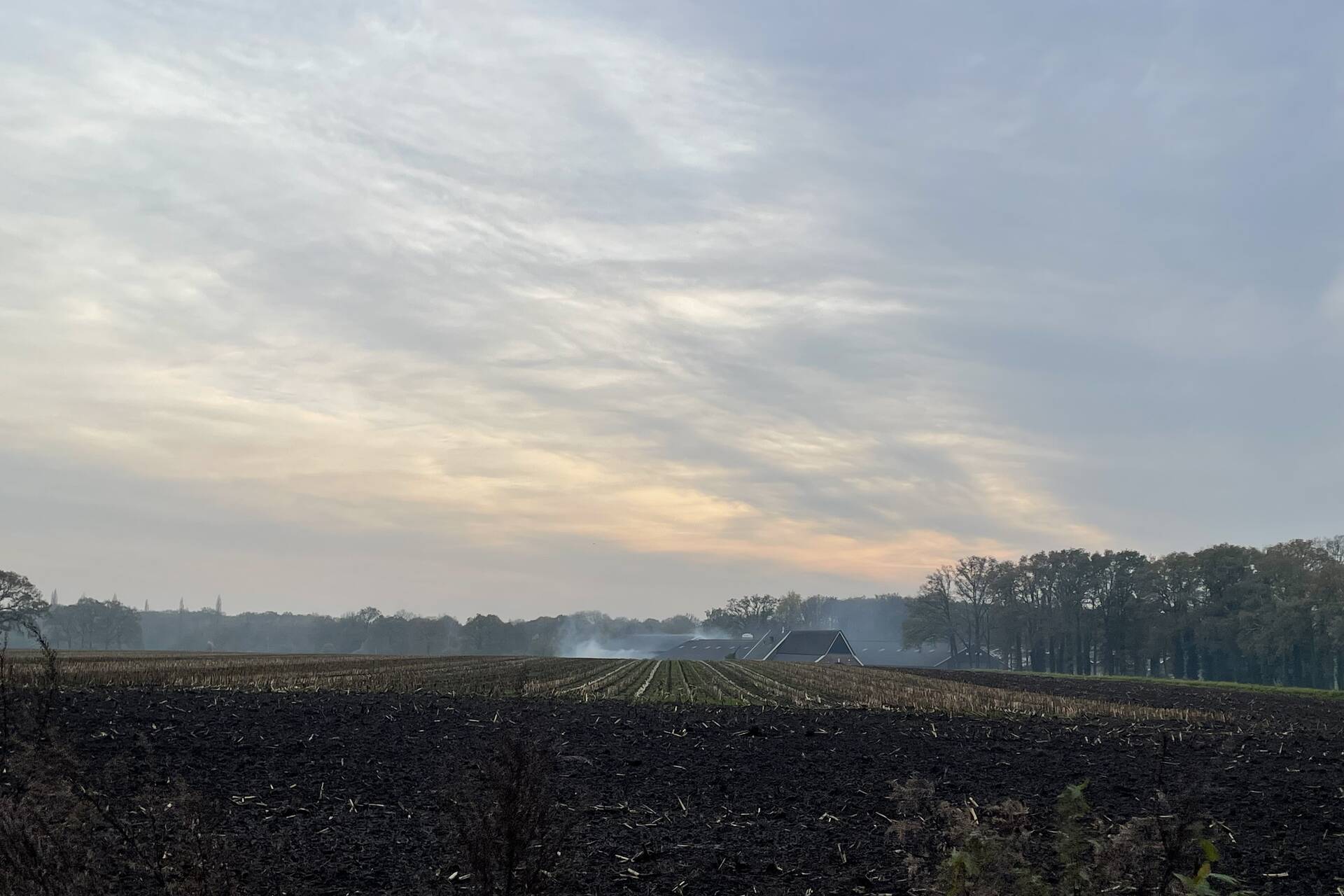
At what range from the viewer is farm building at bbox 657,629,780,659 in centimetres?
12938

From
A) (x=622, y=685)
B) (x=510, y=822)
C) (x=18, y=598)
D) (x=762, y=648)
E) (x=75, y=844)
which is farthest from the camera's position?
(x=762, y=648)

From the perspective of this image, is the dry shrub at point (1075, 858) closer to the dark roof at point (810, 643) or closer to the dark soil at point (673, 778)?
the dark soil at point (673, 778)

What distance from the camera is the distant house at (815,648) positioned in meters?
117

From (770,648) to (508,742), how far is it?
424 ft

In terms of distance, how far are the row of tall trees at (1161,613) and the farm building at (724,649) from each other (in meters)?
21.2

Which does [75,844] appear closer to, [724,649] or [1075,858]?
[1075,858]

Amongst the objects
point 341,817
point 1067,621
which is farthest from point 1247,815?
point 1067,621

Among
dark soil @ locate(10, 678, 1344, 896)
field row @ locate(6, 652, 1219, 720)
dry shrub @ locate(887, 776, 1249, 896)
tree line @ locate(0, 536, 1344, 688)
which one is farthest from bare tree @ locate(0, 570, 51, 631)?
dry shrub @ locate(887, 776, 1249, 896)

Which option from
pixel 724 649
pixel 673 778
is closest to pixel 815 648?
pixel 724 649

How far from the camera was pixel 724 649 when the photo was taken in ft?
457

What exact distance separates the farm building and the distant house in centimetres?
326

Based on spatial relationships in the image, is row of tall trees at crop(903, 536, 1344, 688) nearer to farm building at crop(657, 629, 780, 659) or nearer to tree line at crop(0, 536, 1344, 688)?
tree line at crop(0, 536, 1344, 688)

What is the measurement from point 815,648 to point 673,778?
105726mm

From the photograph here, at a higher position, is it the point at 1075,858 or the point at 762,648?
the point at 1075,858
